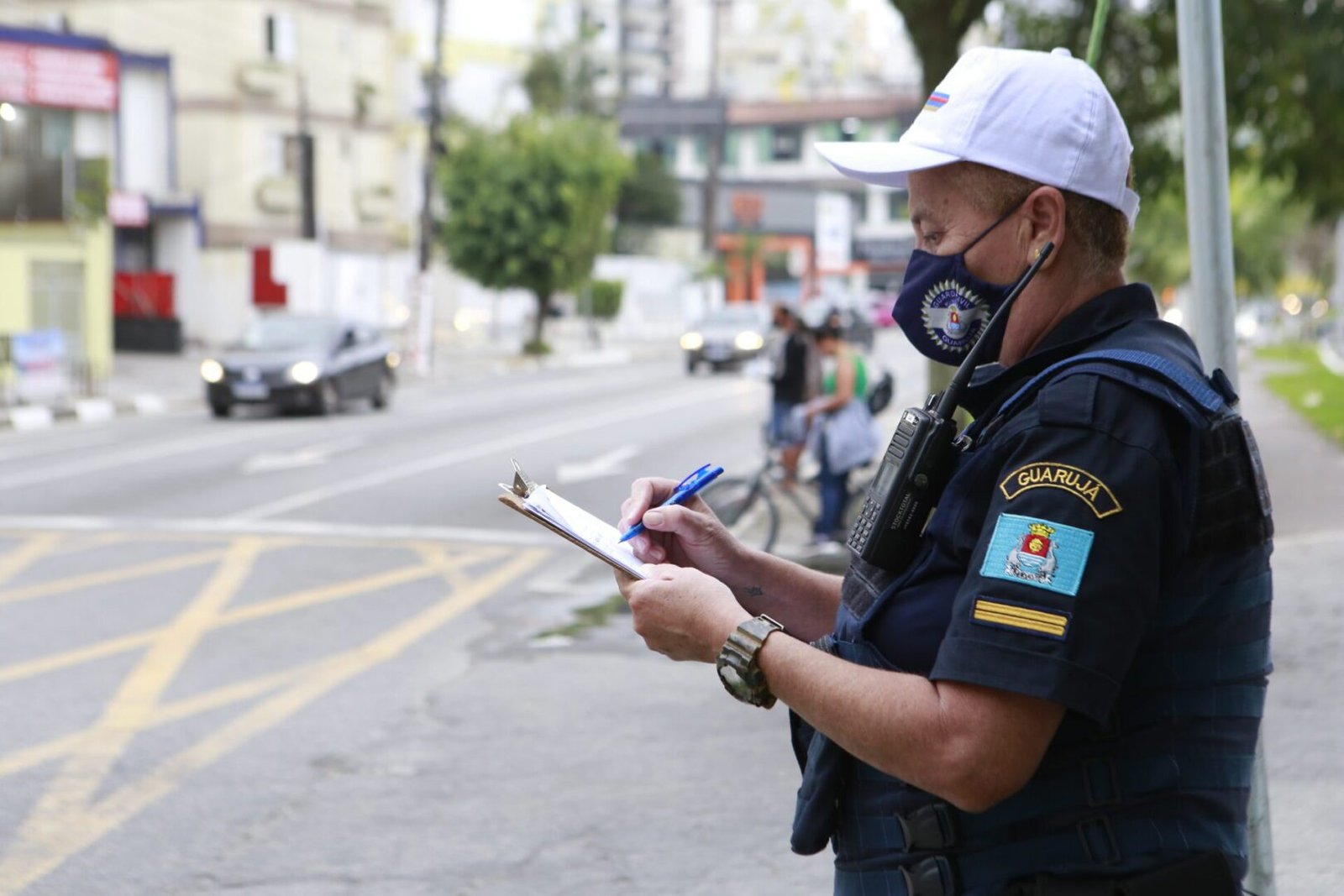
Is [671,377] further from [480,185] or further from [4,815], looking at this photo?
[4,815]

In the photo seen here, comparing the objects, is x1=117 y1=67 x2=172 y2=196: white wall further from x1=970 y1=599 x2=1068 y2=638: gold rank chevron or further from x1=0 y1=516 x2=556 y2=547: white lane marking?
x1=970 y1=599 x2=1068 y2=638: gold rank chevron

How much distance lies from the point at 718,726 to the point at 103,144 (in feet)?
111

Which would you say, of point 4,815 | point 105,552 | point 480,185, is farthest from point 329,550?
point 480,185

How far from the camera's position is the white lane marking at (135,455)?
1614cm

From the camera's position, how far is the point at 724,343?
37344 millimetres

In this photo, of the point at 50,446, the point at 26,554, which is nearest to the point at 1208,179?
the point at 26,554

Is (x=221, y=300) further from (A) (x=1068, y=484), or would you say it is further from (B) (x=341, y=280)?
(A) (x=1068, y=484)

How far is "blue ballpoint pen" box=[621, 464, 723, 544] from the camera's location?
2430 mm

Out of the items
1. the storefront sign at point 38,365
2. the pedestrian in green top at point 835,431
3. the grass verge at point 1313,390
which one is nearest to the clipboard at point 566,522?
the pedestrian in green top at point 835,431

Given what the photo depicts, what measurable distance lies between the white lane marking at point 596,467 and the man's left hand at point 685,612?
45.3ft

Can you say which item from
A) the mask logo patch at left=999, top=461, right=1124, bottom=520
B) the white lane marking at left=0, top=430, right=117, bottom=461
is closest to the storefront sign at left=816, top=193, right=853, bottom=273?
the white lane marking at left=0, top=430, right=117, bottom=461

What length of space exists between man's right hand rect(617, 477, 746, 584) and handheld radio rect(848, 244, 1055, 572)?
0.44 m

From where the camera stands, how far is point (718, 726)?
700 centimetres

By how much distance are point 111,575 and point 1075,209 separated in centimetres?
949
